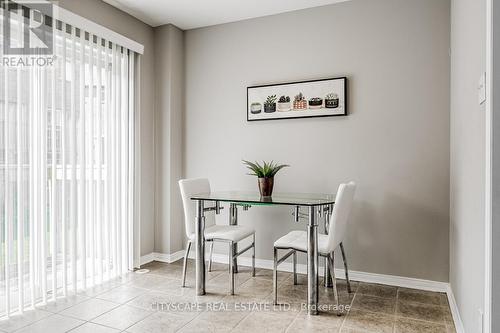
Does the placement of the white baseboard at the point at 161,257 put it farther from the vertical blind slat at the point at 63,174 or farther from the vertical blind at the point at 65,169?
the vertical blind slat at the point at 63,174

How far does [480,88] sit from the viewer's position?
5.22 feet

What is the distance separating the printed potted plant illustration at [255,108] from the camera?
12.0 feet

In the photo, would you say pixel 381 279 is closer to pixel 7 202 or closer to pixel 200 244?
pixel 200 244

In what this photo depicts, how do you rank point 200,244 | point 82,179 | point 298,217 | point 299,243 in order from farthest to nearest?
point 82,179
point 200,244
point 298,217
point 299,243

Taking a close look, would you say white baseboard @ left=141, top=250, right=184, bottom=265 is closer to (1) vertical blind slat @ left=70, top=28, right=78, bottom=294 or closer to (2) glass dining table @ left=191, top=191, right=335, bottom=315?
(1) vertical blind slat @ left=70, top=28, right=78, bottom=294

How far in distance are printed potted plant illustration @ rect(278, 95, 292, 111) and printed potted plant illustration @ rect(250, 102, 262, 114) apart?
23cm

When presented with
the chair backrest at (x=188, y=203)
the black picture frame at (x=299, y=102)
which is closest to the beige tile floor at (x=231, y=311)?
the chair backrest at (x=188, y=203)

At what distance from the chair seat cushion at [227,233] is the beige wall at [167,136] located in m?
0.90

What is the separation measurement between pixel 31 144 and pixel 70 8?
1.26 m

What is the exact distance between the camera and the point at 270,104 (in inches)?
142

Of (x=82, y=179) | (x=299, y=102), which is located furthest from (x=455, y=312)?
(x=82, y=179)

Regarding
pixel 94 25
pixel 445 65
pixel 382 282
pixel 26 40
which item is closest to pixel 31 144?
pixel 26 40

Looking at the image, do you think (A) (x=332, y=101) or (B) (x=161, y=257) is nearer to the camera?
(A) (x=332, y=101)

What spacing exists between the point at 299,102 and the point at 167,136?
1.54 meters
